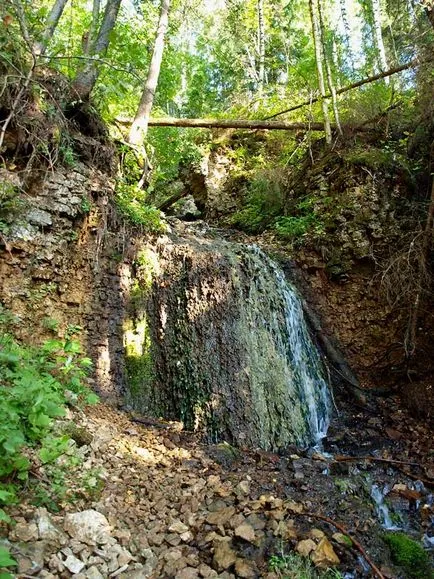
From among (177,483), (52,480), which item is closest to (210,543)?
(177,483)

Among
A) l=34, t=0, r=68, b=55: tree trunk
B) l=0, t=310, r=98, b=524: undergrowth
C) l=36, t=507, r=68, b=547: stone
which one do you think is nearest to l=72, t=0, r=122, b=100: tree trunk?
l=34, t=0, r=68, b=55: tree trunk

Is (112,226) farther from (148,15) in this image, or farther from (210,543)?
(148,15)

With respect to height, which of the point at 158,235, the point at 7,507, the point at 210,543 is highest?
the point at 158,235

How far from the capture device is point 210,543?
2812 millimetres

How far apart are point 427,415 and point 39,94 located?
22.8 ft

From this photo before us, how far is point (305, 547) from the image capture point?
2.84m

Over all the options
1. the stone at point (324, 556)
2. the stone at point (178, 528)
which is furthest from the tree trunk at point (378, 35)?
the stone at point (178, 528)

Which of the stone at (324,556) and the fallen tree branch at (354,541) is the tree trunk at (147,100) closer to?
the fallen tree branch at (354,541)

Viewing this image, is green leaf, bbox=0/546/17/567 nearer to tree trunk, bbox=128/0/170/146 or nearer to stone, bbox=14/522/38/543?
stone, bbox=14/522/38/543

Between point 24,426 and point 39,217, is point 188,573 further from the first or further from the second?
point 39,217

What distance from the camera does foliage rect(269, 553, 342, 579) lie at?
8.59 ft

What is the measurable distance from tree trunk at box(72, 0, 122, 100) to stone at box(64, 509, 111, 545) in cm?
437

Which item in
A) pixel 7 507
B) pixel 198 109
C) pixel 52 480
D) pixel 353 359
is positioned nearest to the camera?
pixel 7 507

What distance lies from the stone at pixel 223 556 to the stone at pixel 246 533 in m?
0.12
